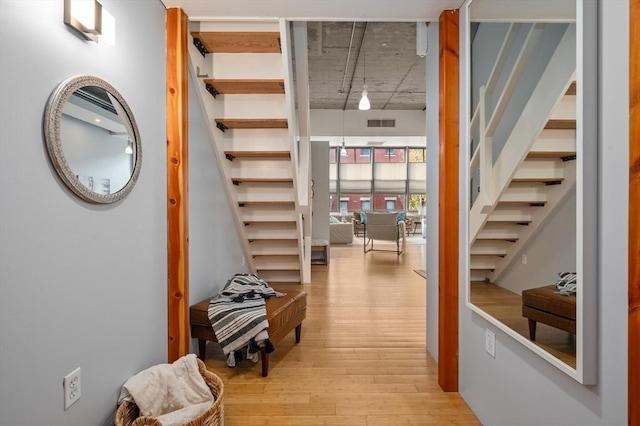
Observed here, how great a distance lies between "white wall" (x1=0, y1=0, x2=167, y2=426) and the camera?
3.44 feet

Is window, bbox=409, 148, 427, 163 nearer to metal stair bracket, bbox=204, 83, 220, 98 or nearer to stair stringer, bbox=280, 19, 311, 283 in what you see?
stair stringer, bbox=280, 19, 311, 283

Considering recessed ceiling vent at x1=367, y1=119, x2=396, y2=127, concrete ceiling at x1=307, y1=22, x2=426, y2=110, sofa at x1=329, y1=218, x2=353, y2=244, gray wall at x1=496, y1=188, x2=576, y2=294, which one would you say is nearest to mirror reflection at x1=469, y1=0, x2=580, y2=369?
gray wall at x1=496, y1=188, x2=576, y2=294

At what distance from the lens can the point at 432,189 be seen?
8.27ft

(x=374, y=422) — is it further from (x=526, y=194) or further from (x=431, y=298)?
(x=526, y=194)

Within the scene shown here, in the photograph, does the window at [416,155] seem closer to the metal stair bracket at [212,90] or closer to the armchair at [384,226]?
the armchair at [384,226]

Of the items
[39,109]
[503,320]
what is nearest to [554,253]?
[503,320]

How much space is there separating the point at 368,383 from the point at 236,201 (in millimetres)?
1945

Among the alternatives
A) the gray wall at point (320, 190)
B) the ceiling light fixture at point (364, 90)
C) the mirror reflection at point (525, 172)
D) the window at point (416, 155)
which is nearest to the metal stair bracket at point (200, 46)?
the mirror reflection at point (525, 172)

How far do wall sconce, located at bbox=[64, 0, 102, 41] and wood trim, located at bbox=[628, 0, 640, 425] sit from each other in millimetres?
1693

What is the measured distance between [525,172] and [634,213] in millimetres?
520

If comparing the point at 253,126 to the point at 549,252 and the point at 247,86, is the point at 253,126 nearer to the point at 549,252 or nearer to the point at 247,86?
the point at 247,86

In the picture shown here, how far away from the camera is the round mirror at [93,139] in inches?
47.5

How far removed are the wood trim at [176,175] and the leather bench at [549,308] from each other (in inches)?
69.4

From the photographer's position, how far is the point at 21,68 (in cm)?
108
